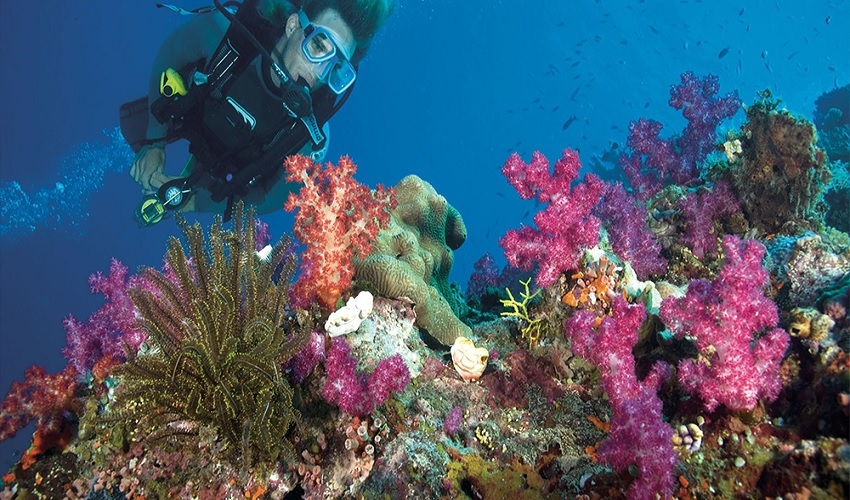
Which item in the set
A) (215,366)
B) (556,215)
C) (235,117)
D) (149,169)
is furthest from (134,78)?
(556,215)

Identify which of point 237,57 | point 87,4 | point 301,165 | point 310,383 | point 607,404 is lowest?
point 607,404

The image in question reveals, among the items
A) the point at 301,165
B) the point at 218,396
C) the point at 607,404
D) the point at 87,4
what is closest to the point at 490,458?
the point at 607,404

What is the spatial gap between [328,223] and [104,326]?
275 cm

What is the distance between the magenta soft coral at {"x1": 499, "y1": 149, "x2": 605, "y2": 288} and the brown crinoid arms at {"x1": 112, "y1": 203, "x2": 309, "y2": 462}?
2.10 metres

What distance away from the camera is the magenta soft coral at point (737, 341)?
2502 mm

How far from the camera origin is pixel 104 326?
15.0ft

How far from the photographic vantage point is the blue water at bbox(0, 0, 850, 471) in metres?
54.1

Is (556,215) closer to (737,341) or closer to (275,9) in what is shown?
(737,341)

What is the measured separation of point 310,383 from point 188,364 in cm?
88

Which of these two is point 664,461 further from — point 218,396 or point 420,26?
point 420,26

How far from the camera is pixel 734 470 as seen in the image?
2.33 m

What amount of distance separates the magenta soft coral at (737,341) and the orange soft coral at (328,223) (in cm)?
277

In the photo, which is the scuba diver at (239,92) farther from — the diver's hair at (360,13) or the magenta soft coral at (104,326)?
the magenta soft coral at (104,326)

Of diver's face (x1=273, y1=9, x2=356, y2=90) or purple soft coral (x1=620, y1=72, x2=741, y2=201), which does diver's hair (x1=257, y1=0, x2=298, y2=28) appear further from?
purple soft coral (x1=620, y1=72, x2=741, y2=201)
